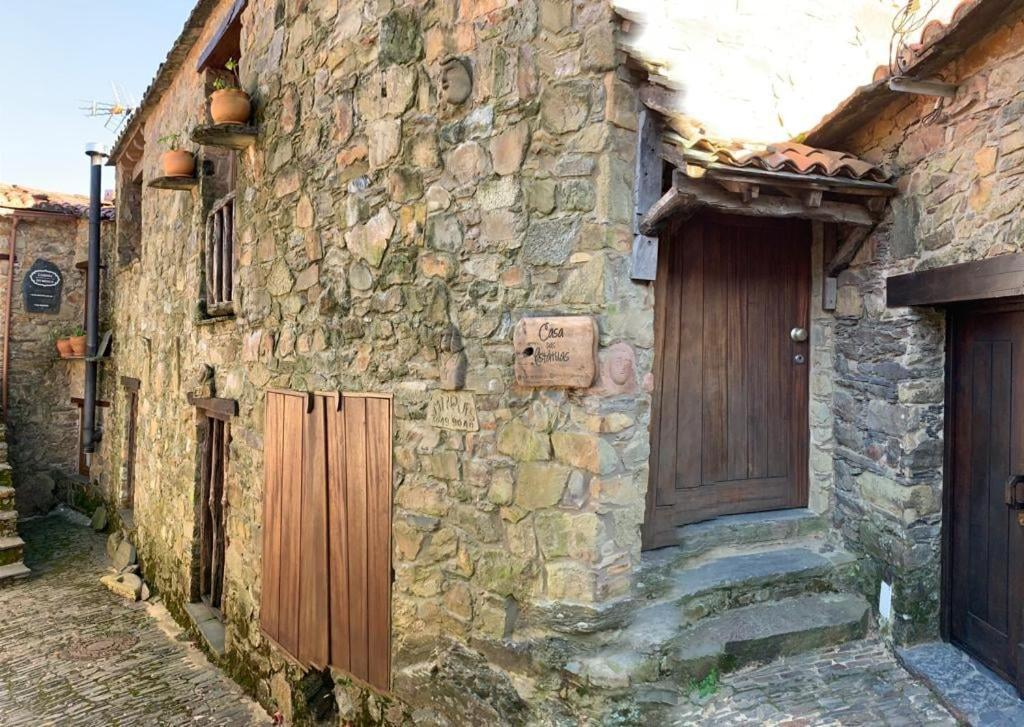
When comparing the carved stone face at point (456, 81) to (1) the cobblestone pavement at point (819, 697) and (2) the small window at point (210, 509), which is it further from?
(2) the small window at point (210, 509)

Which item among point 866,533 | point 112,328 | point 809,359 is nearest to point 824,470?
point 866,533

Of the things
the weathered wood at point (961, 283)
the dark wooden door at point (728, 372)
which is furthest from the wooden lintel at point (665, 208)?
the weathered wood at point (961, 283)

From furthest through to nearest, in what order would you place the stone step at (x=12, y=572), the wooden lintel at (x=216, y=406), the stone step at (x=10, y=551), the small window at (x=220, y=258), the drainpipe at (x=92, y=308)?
1. the drainpipe at (x=92, y=308)
2. the stone step at (x=10, y=551)
3. the stone step at (x=12, y=572)
4. the small window at (x=220, y=258)
5. the wooden lintel at (x=216, y=406)

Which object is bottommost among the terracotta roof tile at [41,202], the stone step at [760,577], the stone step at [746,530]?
the stone step at [760,577]

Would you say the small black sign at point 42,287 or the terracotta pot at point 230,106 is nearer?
the terracotta pot at point 230,106

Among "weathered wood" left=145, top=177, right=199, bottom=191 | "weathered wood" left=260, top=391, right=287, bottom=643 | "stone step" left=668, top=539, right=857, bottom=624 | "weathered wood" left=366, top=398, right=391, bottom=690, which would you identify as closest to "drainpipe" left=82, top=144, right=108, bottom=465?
"weathered wood" left=145, top=177, right=199, bottom=191

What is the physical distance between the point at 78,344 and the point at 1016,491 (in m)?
10.2

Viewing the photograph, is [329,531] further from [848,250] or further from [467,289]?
[848,250]

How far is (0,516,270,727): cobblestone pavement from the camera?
4.23 m

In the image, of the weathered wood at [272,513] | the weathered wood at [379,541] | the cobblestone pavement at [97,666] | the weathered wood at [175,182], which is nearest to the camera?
the weathered wood at [379,541]

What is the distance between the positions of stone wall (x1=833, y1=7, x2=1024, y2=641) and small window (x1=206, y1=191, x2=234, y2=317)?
426 centimetres

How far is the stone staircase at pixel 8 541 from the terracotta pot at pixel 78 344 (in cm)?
192

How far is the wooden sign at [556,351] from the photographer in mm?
2482

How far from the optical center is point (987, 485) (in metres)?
2.86
